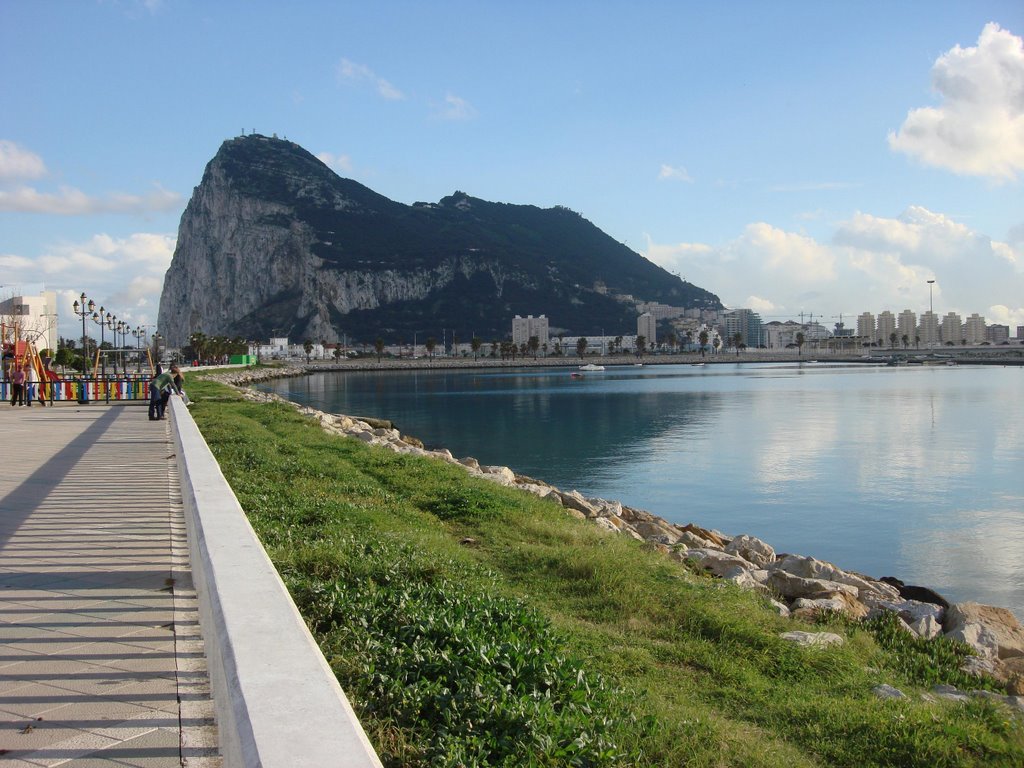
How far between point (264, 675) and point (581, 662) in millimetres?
2010

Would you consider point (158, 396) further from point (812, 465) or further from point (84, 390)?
point (812, 465)

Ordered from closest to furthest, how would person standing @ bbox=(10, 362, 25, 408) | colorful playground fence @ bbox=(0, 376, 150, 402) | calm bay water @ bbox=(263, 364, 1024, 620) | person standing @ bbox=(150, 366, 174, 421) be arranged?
calm bay water @ bbox=(263, 364, 1024, 620) → person standing @ bbox=(150, 366, 174, 421) → person standing @ bbox=(10, 362, 25, 408) → colorful playground fence @ bbox=(0, 376, 150, 402)

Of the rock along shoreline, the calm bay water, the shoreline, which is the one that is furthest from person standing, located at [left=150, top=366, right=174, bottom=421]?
the shoreline

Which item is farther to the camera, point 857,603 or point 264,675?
point 857,603

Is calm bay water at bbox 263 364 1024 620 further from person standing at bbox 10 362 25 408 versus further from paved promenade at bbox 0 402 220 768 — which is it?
person standing at bbox 10 362 25 408

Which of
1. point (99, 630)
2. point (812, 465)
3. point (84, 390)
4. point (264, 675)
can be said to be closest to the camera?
point (264, 675)

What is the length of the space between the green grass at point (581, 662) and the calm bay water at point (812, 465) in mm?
8896

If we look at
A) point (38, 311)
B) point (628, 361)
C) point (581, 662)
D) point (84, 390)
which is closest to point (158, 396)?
point (84, 390)

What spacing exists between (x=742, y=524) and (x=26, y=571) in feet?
52.8

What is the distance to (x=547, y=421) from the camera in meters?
46.1

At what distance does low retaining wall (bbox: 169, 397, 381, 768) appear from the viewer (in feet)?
8.06

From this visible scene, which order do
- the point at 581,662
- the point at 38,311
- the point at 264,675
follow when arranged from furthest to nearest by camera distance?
the point at 38,311 → the point at 581,662 → the point at 264,675

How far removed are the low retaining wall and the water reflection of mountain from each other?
2092 centimetres

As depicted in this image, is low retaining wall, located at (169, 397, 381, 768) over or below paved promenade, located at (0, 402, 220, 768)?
over
